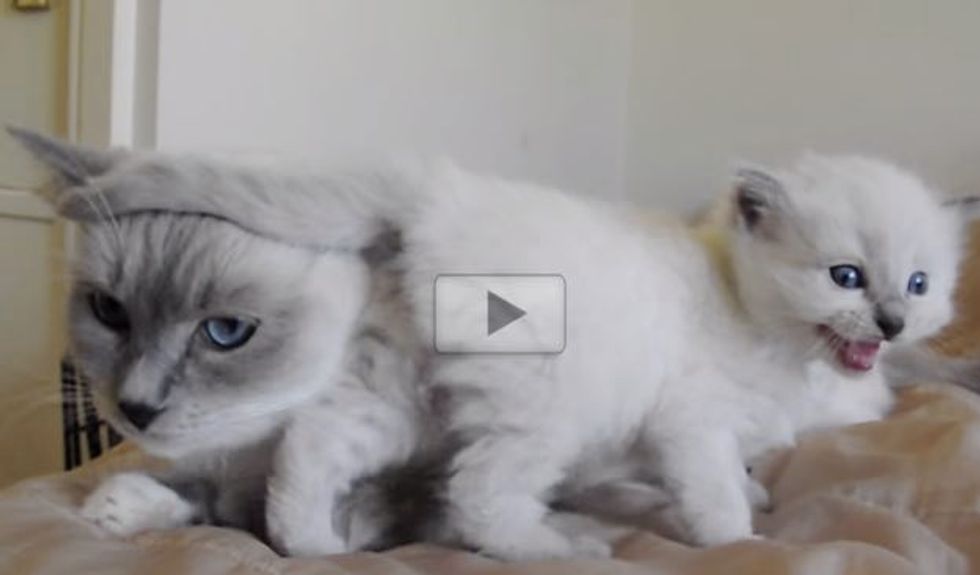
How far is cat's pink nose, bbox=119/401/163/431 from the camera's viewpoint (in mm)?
658

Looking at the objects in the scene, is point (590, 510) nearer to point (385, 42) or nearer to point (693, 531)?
point (693, 531)

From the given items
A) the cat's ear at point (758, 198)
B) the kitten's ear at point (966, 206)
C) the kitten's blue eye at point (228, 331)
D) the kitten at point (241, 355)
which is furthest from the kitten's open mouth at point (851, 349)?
the kitten's blue eye at point (228, 331)

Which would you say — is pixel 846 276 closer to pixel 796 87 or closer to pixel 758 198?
pixel 758 198

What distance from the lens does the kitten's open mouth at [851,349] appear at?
0.86 meters

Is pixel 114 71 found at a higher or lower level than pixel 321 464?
higher

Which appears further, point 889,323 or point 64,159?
point 889,323

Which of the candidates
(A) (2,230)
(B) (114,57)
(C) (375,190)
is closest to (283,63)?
(B) (114,57)

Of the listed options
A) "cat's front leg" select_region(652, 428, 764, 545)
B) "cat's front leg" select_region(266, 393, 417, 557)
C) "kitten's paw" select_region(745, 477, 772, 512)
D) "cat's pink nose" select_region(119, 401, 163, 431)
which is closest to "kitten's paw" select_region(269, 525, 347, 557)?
"cat's front leg" select_region(266, 393, 417, 557)

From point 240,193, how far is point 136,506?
0.23 meters

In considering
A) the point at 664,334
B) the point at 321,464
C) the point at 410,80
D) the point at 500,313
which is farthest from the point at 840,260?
the point at 410,80

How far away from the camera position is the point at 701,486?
0.76 meters

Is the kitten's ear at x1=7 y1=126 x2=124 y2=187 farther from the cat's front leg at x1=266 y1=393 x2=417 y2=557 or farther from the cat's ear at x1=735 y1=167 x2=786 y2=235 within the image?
the cat's ear at x1=735 y1=167 x2=786 y2=235

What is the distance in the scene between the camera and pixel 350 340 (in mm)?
721

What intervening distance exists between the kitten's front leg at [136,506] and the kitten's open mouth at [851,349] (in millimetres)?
528
